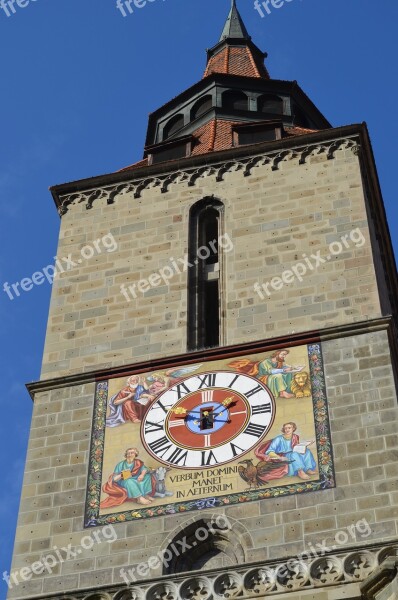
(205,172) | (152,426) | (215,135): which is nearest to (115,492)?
(152,426)

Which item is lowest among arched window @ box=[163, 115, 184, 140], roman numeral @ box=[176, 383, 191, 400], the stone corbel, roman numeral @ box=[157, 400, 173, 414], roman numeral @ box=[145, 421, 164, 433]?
the stone corbel

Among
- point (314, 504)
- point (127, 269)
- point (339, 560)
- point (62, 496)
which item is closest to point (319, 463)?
point (314, 504)

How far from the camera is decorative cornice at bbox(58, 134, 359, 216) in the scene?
82.3 ft

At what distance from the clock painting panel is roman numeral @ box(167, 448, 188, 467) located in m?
0.02

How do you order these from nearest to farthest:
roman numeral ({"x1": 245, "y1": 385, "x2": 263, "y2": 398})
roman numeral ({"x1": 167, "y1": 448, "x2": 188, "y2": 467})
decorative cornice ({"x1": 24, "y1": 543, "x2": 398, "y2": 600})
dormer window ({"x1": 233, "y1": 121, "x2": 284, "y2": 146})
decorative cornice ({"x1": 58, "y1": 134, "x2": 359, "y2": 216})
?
decorative cornice ({"x1": 24, "y1": 543, "x2": 398, "y2": 600})
roman numeral ({"x1": 167, "y1": 448, "x2": 188, "y2": 467})
roman numeral ({"x1": 245, "y1": 385, "x2": 263, "y2": 398})
decorative cornice ({"x1": 58, "y1": 134, "x2": 359, "y2": 216})
dormer window ({"x1": 233, "y1": 121, "x2": 284, "y2": 146})

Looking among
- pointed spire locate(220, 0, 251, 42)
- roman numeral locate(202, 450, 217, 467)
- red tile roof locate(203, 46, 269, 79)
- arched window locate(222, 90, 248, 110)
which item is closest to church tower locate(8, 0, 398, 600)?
roman numeral locate(202, 450, 217, 467)

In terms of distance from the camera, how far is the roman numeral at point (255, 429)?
1994 centimetres

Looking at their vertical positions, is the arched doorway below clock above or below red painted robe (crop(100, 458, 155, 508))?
below

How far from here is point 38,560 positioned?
1919 centimetres

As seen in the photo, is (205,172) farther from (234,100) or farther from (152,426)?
(152,426)

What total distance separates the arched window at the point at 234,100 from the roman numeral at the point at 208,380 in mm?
9341

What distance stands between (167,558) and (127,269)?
6.40 meters

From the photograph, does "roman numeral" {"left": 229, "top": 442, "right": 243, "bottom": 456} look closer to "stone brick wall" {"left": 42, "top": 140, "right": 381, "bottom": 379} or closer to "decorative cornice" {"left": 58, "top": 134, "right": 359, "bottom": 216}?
"stone brick wall" {"left": 42, "top": 140, "right": 381, "bottom": 379}

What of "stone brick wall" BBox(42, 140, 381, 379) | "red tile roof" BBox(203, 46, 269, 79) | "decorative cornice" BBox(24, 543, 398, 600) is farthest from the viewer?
"red tile roof" BBox(203, 46, 269, 79)
